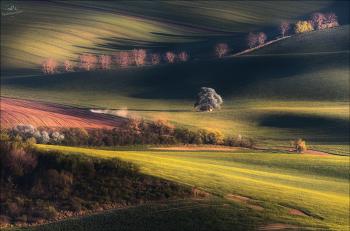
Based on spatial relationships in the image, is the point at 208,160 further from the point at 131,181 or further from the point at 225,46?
the point at 225,46

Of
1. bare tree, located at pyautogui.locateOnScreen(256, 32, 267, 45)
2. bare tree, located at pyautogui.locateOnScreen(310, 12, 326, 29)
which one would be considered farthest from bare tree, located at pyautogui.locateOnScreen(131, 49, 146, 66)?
bare tree, located at pyautogui.locateOnScreen(310, 12, 326, 29)

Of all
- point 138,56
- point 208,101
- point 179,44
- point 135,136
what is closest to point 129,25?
point 179,44

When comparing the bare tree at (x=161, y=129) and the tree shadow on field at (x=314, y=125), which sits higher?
the tree shadow on field at (x=314, y=125)

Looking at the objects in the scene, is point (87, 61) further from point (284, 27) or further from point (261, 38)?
point (284, 27)

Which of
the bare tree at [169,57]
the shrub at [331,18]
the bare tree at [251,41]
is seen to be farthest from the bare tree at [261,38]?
the bare tree at [169,57]

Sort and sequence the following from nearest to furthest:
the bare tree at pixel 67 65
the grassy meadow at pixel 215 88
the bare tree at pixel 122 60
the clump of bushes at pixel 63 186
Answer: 1. the clump of bushes at pixel 63 186
2. the grassy meadow at pixel 215 88
3. the bare tree at pixel 67 65
4. the bare tree at pixel 122 60

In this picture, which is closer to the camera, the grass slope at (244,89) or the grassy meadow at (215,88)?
the grassy meadow at (215,88)

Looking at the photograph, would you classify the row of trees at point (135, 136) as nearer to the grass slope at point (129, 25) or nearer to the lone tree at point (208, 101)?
the lone tree at point (208, 101)
